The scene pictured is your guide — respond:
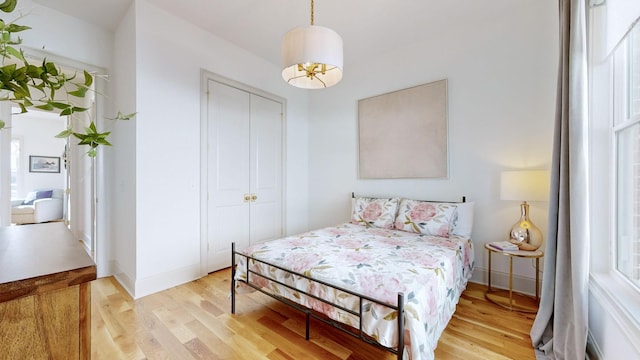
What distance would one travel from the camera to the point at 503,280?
9.15ft

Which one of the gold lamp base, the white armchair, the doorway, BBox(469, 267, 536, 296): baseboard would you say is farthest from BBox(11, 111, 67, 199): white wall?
the gold lamp base

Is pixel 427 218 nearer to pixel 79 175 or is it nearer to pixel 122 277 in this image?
pixel 122 277

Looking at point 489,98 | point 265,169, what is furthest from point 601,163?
point 265,169

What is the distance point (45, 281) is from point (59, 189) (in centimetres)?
813

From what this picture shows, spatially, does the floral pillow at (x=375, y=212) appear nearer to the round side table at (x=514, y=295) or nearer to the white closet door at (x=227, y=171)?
the round side table at (x=514, y=295)

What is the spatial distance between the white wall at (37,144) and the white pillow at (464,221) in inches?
330

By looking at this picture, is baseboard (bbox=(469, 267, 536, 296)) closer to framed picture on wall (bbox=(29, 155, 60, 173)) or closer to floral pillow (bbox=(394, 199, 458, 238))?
floral pillow (bbox=(394, 199, 458, 238))

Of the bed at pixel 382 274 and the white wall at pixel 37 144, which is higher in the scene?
the white wall at pixel 37 144

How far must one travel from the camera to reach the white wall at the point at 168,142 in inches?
105

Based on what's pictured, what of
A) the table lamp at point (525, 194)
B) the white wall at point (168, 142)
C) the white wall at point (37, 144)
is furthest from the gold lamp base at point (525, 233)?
the white wall at point (37, 144)

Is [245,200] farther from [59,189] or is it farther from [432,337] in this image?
[59,189]

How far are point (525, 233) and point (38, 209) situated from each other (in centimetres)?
849

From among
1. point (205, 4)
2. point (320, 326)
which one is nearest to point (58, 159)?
point (205, 4)

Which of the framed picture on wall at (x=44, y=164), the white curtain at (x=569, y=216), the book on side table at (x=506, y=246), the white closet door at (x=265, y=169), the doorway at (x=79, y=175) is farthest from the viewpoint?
the framed picture on wall at (x=44, y=164)
